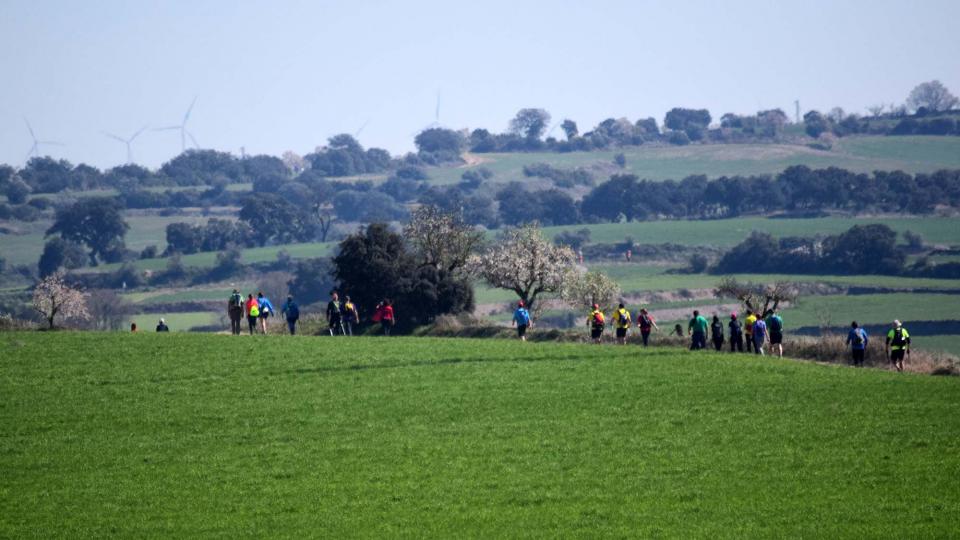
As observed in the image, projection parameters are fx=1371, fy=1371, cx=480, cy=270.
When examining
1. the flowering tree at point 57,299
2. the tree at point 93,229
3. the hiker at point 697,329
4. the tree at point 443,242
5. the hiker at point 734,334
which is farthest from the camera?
the tree at point 93,229

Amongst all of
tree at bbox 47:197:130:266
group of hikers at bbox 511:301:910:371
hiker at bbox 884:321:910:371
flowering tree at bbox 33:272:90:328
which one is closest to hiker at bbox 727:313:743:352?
group of hikers at bbox 511:301:910:371

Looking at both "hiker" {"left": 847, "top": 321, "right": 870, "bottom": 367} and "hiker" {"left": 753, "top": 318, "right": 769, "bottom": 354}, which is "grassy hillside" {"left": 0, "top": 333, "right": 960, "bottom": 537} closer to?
"hiker" {"left": 847, "top": 321, "right": 870, "bottom": 367}

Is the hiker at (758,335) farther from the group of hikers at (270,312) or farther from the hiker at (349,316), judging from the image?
the hiker at (349,316)

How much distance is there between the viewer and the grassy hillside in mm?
24516

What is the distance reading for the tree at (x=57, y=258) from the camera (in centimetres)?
14138

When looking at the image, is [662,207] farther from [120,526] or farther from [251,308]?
[120,526]

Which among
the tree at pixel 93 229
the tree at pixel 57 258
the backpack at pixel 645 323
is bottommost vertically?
the backpack at pixel 645 323

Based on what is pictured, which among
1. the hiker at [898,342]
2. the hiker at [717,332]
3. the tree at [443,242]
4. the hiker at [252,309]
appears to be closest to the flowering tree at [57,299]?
the tree at [443,242]

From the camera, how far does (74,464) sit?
30.0 metres

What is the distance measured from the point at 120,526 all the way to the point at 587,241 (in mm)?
115583

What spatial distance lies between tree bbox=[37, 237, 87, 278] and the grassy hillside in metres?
102

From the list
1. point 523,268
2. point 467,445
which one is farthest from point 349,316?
point 467,445

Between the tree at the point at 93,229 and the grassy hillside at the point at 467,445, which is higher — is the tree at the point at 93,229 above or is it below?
above

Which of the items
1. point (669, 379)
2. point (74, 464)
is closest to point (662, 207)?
point (669, 379)
